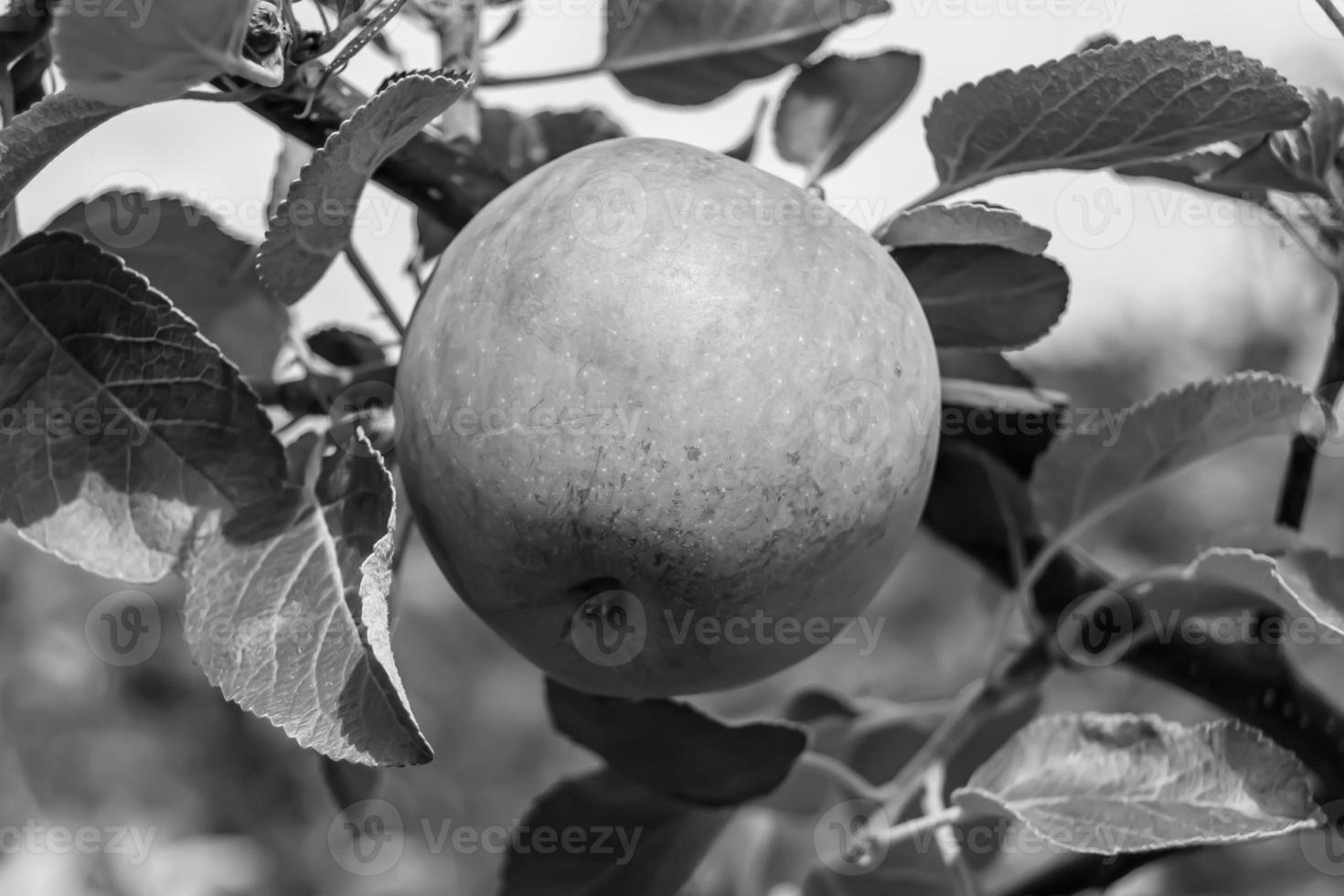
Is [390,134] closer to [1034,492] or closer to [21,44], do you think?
[21,44]

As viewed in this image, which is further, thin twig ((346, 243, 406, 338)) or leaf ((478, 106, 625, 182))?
leaf ((478, 106, 625, 182))

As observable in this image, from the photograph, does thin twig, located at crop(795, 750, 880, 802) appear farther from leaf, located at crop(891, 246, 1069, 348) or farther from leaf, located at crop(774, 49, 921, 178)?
leaf, located at crop(774, 49, 921, 178)

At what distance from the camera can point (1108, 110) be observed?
2.14 feet

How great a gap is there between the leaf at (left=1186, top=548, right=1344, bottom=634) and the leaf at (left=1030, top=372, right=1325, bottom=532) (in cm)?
7

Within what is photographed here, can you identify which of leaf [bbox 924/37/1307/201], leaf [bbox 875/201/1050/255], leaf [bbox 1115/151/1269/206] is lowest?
leaf [bbox 1115/151/1269/206]

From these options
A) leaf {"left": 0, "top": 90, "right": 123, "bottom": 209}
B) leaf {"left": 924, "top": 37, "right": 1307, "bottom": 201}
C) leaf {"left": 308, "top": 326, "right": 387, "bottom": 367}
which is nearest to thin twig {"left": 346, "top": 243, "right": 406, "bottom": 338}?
leaf {"left": 308, "top": 326, "right": 387, "bottom": 367}

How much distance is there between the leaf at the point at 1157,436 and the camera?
0.75 metres

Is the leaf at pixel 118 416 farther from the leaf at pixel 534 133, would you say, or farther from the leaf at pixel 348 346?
the leaf at pixel 534 133

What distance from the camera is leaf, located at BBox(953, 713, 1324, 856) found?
26.0 inches

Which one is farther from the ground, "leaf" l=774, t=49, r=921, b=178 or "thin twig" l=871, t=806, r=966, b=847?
"leaf" l=774, t=49, r=921, b=178

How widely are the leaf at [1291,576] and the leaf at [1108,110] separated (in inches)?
9.6

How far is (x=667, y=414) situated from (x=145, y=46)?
0.81 feet

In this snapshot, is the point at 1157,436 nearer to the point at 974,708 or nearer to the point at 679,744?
the point at 974,708

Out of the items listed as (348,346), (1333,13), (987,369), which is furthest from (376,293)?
(1333,13)
